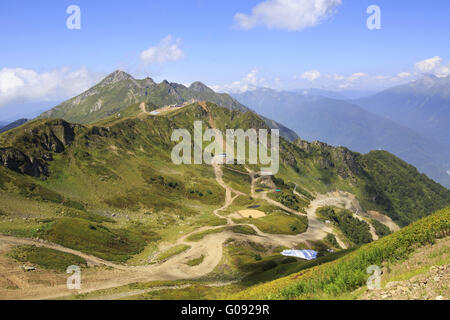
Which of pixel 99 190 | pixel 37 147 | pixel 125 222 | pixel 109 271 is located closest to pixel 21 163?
pixel 37 147

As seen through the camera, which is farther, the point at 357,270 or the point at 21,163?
the point at 21,163

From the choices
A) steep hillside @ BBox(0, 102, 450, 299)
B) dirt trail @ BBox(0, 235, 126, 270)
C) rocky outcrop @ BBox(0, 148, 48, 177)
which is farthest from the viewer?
rocky outcrop @ BBox(0, 148, 48, 177)

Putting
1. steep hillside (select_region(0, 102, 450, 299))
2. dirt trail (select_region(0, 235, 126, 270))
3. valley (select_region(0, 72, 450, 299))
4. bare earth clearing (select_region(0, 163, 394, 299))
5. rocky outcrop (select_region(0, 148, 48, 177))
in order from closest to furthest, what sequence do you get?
bare earth clearing (select_region(0, 163, 394, 299)) < valley (select_region(0, 72, 450, 299)) < steep hillside (select_region(0, 102, 450, 299)) < dirt trail (select_region(0, 235, 126, 270)) < rocky outcrop (select_region(0, 148, 48, 177))

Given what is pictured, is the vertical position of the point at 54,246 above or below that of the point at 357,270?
below

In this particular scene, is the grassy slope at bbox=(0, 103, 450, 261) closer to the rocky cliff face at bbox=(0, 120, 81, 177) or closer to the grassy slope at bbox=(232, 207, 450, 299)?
the rocky cliff face at bbox=(0, 120, 81, 177)

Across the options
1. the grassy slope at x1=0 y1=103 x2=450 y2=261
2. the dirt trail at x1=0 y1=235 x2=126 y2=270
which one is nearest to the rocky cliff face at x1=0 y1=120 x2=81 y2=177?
the grassy slope at x1=0 y1=103 x2=450 y2=261

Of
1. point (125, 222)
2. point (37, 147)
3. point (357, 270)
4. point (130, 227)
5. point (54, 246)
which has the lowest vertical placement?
point (54, 246)

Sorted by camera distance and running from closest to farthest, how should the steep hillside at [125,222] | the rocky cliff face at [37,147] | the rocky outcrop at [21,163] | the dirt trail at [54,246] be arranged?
the steep hillside at [125,222], the dirt trail at [54,246], the rocky outcrop at [21,163], the rocky cliff face at [37,147]

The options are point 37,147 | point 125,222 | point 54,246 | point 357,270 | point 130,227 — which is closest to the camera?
point 357,270

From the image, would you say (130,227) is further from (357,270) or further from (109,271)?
(357,270)

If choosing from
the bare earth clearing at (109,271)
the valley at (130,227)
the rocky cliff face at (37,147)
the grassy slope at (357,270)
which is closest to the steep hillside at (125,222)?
the bare earth clearing at (109,271)

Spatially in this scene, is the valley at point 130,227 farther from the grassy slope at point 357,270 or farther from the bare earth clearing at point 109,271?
the grassy slope at point 357,270
